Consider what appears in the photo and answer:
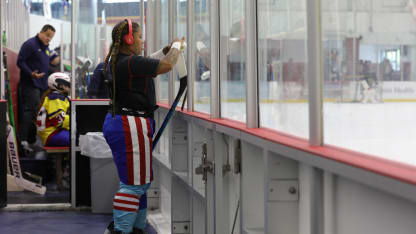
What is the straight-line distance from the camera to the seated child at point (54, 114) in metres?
5.95

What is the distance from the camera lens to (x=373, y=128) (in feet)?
4.62

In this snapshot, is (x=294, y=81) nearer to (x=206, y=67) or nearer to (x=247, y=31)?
(x=247, y=31)

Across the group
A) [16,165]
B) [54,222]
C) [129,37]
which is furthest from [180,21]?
[16,165]

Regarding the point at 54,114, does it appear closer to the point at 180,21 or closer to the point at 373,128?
the point at 180,21

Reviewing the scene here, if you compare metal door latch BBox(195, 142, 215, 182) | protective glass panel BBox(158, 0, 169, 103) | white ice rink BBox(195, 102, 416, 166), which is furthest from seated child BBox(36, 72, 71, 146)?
white ice rink BBox(195, 102, 416, 166)

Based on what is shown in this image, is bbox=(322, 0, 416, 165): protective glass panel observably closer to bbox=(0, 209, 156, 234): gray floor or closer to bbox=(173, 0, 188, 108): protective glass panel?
bbox=(173, 0, 188, 108): protective glass panel

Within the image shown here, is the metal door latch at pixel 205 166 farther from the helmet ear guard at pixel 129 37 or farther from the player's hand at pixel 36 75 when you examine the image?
the player's hand at pixel 36 75

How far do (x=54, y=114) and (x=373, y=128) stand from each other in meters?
4.90

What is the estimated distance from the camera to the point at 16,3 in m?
10.7

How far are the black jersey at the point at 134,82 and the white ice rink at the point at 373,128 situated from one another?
5.95 ft

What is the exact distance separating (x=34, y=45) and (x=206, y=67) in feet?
16.9

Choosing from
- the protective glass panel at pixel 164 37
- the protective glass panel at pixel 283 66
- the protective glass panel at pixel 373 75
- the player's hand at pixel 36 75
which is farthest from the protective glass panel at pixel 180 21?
the player's hand at pixel 36 75

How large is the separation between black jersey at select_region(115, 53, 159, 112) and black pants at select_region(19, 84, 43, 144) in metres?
4.26

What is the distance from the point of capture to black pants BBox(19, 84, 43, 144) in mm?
7664
